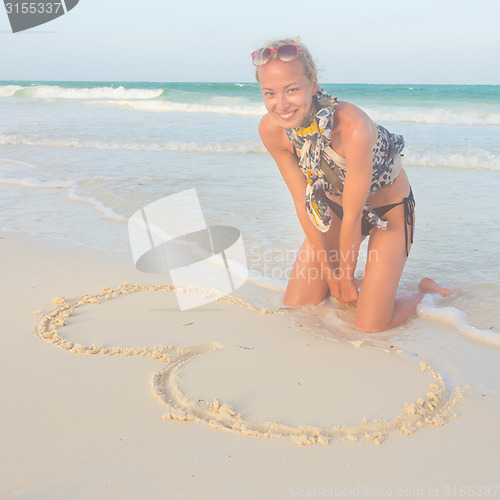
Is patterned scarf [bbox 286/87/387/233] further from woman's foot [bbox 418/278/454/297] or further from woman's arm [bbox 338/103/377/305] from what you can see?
woman's foot [bbox 418/278/454/297]

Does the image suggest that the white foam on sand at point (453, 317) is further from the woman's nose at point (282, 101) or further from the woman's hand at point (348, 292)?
the woman's nose at point (282, 101)

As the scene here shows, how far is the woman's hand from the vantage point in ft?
11.4

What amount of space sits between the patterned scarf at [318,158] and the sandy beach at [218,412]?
75 centimetres

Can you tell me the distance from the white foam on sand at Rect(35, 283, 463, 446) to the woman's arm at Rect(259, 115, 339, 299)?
973mm

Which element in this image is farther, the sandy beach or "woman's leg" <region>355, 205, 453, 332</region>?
"woman's leg" <region>355, 205, 453, 332</region>

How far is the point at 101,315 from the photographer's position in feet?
11.1

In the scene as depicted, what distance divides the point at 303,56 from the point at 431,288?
1.98 metres

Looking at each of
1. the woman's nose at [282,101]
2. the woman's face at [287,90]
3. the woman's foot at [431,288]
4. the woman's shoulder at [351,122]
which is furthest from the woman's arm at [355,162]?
the woman's foot at [431,288]

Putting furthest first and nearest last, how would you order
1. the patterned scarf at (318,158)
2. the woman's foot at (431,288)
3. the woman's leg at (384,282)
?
1. the woman's foot at (431,288)
2. the woman's leg at (384,282)
3. the patterned scarf at (318,158)

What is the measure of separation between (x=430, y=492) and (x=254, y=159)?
868 cm

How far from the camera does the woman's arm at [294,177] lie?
130 inches

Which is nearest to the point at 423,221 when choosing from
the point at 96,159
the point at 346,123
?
the point at 346,123

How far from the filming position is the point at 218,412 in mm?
2326

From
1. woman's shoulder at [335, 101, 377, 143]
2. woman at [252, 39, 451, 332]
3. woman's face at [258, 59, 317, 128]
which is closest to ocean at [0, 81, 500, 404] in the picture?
woman at [252, 39, 451, 332]
